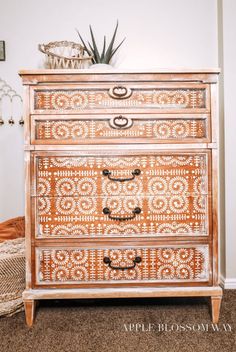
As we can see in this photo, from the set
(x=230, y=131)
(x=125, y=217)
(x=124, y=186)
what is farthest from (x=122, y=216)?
(x=230, y=131)

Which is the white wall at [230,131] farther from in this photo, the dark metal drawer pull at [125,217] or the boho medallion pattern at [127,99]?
the dark metal drawer pull at [125,217]

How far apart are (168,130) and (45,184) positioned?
1.90 feet

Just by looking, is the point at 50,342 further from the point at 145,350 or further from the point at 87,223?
the point at 87,223

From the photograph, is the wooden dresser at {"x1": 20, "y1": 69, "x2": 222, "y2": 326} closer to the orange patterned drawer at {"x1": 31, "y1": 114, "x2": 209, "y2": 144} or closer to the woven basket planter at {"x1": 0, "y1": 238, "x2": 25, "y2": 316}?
the orange patterned drawer at {"x1": 31, "y1": 114, "x2": 209, "y2": 144}

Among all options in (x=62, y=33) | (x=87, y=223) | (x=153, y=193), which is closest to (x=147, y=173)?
(x=153, y=193)

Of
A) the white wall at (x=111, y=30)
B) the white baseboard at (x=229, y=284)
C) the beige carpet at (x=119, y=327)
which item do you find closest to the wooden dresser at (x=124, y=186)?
the beige carpet at (x=119, y=327)

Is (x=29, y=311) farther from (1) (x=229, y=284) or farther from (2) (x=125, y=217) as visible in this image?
(1) (x=229, y=284)

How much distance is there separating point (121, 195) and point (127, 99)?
0.42m

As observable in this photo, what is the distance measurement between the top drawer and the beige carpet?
932mm

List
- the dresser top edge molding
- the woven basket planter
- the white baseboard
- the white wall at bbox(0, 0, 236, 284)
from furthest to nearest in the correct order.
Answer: the white wall at bbox(0, 0, 236, 284)
the white baseboard
the woven basket planter
the dresser top edge molding

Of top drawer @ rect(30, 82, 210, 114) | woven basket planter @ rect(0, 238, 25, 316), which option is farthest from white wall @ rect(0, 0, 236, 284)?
top drawer @ rect(30, 82, 210, 114)

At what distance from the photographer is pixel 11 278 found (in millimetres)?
1355

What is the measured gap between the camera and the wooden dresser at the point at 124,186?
1214 millimetres

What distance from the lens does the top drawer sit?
3.99 ft
